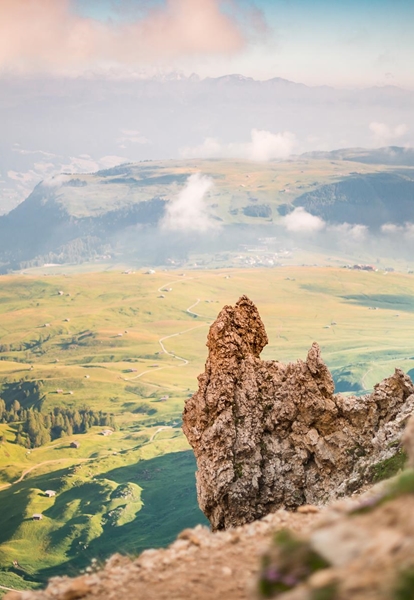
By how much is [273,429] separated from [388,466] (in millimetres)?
8767

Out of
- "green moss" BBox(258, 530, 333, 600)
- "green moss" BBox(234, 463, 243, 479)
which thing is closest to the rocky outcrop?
"green moss" BBox(234, 463, 243, 479)

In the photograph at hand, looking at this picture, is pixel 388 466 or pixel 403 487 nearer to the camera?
pixel 403 487

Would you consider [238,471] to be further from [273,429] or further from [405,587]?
[405,587]

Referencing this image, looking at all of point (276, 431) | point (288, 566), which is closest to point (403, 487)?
point (288, 566)

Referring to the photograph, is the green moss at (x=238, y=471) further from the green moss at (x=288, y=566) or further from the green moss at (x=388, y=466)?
the green moss at (x=288, y=566)

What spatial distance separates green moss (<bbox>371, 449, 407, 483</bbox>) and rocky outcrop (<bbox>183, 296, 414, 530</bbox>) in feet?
5.77

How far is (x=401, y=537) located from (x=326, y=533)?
1.48 m

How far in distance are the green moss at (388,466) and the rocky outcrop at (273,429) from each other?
176 cm

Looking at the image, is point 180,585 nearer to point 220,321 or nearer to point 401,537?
point 401,537

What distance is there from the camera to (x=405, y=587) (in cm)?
1198

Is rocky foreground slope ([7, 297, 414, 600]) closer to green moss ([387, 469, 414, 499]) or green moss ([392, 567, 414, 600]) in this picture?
green moss ([387, 469, 414, 499])

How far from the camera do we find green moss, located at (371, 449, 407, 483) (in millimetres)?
32031

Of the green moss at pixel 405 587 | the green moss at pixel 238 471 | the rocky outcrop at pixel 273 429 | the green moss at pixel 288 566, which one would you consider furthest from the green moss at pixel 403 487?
the green moss at pixel 238 471

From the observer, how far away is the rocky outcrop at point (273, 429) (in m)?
38.6
